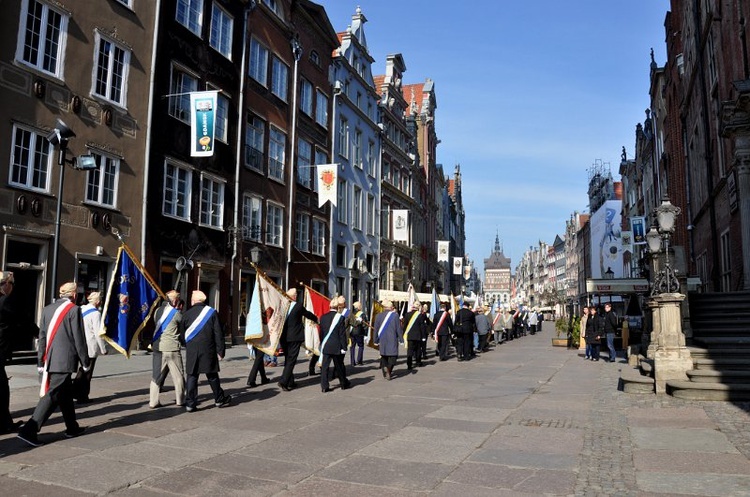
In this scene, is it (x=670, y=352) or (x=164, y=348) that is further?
(x=670, y=352)

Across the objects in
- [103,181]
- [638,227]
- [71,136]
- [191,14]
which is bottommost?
[103,181]

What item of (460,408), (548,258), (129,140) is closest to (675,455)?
(460,408)

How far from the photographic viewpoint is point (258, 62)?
2702 centimetres

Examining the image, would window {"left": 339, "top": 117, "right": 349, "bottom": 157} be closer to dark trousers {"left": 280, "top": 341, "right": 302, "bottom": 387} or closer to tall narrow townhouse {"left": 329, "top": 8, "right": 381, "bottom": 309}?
tall narrow townhouse {"left": 329, "top": 8, "right": 381, "bottom": 309}

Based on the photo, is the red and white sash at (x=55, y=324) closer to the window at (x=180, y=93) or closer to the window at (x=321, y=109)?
the window at (x=180, y=93)

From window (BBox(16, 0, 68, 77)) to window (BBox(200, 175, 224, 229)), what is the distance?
681 centimetres

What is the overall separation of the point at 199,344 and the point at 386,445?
3570 millimetres

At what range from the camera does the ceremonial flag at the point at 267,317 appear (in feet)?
41.3

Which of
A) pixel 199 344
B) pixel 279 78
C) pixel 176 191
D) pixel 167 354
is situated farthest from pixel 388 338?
pixel 279 78

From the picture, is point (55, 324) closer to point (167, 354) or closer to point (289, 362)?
point (167, 354)

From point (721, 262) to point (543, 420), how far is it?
16.5 m

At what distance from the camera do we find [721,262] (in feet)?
73.0

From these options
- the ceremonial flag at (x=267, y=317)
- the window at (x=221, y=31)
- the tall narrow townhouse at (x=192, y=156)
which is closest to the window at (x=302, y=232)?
the tall narrow townhouse at (x=192, y=156)

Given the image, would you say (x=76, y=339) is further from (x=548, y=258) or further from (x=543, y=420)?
(x=548, y=258)
